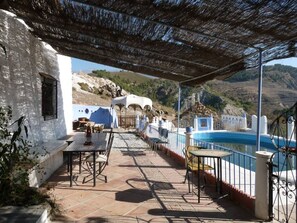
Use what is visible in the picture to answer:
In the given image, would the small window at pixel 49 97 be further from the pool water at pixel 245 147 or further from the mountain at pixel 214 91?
the mountain at pixel 214 91

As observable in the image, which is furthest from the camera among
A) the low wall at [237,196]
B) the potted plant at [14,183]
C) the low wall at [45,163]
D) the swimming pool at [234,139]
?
the swimming pool at [234,139]

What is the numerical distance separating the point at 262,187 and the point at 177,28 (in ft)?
8.52

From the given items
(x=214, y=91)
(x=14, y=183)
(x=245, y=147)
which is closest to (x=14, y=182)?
(x=14, y=183)

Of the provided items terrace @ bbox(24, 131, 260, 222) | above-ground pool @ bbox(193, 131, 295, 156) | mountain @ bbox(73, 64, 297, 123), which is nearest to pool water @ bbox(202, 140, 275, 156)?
above-ground pool @ bbox(193, 131, 295, 156)

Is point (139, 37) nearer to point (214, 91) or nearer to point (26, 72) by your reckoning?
point (26, 72)

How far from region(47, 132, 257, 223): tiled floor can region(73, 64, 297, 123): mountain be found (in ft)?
60.3

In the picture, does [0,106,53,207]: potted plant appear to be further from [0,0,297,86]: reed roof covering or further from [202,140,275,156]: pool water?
[202,140,275,156]: pool water

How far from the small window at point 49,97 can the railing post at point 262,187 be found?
556cm

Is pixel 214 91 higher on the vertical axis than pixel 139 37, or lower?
higher

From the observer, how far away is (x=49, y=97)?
8008 millimetres

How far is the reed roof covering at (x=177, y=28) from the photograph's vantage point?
3338 millimetres

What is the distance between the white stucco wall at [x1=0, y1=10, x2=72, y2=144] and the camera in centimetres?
477

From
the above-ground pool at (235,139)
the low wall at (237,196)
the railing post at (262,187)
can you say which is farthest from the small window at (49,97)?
the above-ground pool at (235,139)

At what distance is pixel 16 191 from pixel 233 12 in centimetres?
345
